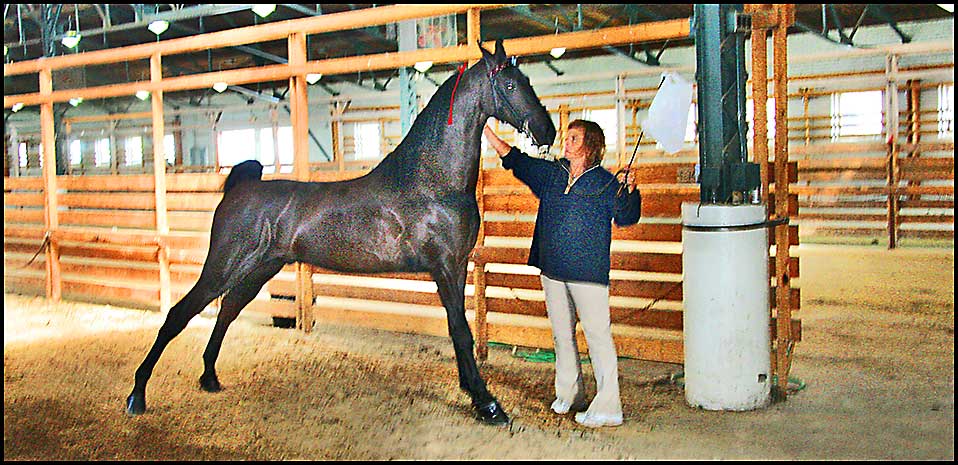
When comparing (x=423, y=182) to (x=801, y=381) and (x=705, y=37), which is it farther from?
(x=801, y=381)

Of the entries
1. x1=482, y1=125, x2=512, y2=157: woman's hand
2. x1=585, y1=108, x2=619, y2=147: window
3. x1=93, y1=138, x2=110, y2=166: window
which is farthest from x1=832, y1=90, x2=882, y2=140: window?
x1=93, y1=138, x2=110, y2=166: window

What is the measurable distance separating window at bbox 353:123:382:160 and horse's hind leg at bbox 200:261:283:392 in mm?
16619

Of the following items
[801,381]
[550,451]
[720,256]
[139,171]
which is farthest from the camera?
[139,171]

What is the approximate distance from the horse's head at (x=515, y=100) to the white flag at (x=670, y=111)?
48cm

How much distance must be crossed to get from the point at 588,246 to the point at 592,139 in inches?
19.6

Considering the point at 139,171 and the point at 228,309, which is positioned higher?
the point at 139,171

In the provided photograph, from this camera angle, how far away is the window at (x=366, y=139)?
21.1 m

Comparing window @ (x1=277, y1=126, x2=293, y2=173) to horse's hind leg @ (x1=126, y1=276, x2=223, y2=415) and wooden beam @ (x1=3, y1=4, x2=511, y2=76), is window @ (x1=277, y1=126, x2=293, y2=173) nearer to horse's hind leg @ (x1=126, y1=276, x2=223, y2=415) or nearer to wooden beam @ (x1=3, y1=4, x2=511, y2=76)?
wooden beam @ (x1=3, y1=4, x2=511, y2=76)

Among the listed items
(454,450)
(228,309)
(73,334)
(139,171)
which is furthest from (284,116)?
(454,450)

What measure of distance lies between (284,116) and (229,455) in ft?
68.0

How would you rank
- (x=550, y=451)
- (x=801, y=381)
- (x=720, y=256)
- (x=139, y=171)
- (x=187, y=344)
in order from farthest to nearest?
(x=139, y=171)
(x=187, y=344)
(x=801, y=381)
(x=720, y=256)
(x=550, y=451)

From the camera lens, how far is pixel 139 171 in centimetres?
2230

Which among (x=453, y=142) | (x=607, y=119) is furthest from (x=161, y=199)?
(x=607, y=119)

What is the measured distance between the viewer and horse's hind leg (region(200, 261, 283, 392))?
174 inches
